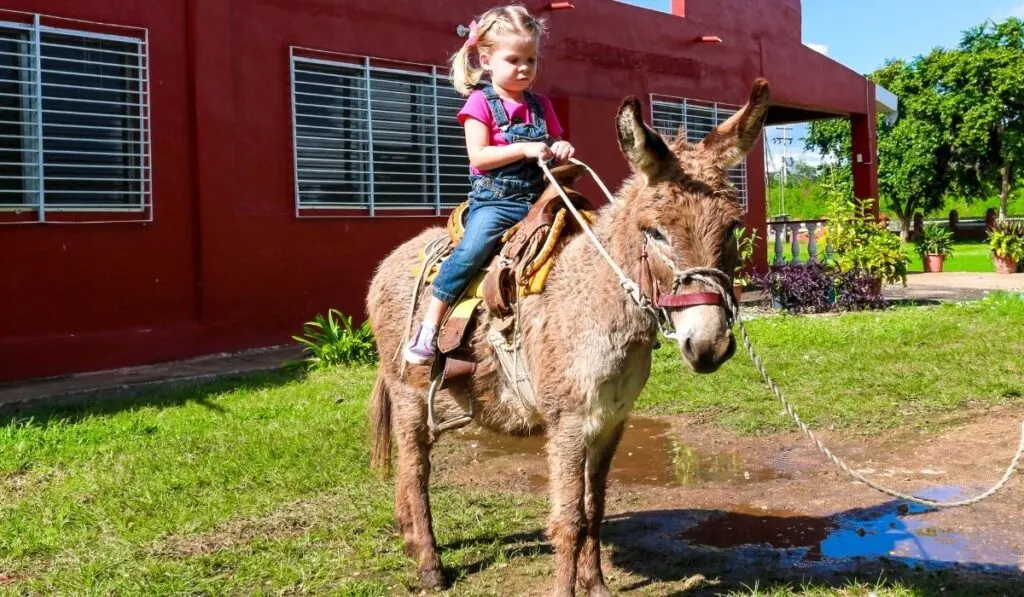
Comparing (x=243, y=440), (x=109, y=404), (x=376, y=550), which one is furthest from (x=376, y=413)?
(x=109, y=404)

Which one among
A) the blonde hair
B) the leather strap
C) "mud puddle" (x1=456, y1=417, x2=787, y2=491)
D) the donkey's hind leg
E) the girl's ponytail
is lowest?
"mud puddle" (x1=456, y1=417, x2=787, y2=491)

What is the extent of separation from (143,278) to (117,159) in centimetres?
119

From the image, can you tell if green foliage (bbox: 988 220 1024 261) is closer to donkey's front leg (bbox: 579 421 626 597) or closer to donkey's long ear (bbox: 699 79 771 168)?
donkey's front leg (bbox: 579 421 626 597)

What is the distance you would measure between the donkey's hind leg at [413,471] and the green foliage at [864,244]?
10.3 m

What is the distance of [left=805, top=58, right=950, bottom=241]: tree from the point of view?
39188 mm

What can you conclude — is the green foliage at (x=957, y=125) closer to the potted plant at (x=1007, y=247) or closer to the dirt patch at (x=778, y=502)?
the potted plant at (x=1007, y=247)

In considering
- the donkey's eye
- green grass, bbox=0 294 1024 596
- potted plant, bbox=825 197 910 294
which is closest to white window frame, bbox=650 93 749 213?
potted plant, bbox=825 197 910 294

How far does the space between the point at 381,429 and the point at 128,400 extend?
357cm

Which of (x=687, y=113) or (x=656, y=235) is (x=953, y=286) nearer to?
(x=687, y=113)

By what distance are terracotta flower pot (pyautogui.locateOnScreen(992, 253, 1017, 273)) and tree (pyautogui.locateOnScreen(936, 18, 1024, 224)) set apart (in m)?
20.9

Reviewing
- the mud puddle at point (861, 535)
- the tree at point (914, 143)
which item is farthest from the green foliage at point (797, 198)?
the mud puddle at point (861, 535)

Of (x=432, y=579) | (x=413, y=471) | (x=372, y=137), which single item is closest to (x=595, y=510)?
(x=432, y=579)

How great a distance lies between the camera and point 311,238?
9.77 meters

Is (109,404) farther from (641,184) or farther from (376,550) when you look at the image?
(641,184)
